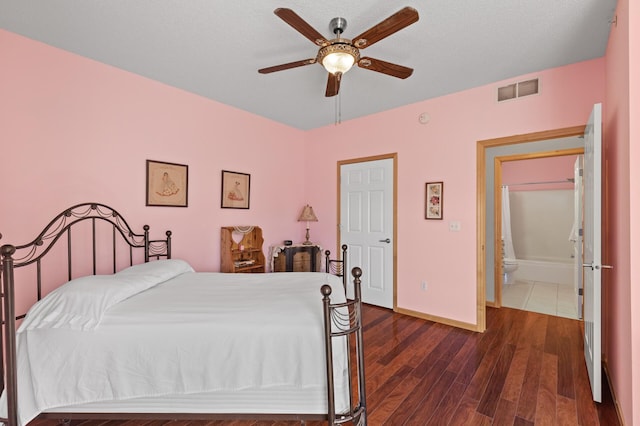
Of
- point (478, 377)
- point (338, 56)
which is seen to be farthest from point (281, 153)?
point (478, 377)

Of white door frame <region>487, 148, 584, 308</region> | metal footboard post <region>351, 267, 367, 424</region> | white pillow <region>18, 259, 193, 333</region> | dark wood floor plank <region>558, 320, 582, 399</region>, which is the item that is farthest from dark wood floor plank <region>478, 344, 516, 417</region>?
white pillow <region>18, 259, 193, 333</region>

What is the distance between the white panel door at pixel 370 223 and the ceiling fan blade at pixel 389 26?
2217mm

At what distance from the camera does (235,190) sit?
376 centimetres

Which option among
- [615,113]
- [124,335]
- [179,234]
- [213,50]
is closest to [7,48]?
[213,50]

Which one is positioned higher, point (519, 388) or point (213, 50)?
point (213, 50)

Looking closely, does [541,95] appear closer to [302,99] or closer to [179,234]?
[302,99]

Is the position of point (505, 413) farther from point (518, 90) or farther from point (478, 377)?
point (518, 90)

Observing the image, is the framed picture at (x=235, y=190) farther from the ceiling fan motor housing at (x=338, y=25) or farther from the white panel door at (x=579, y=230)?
the white panel door at (x=579, y=230)

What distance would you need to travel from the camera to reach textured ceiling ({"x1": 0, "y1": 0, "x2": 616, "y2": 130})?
6.27 feet

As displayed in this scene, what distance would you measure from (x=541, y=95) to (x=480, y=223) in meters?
1.34

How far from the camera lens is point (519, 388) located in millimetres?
2090

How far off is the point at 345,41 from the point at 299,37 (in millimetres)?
614

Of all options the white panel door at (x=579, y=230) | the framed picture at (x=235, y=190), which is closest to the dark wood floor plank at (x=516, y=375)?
the white panel door at (x=579, y=230)

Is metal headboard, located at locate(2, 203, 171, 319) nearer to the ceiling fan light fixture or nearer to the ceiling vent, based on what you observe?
the ceiling fan light fixture
